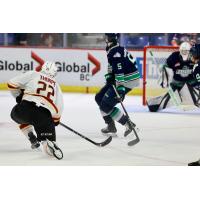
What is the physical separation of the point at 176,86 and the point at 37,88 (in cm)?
111

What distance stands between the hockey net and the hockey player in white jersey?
697 mm

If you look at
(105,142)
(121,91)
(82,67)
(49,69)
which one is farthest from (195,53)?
(49,69)

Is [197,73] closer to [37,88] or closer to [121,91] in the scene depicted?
[121,91]

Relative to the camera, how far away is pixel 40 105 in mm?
4898

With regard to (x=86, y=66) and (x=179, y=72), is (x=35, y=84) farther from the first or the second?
(x=179, y=72)

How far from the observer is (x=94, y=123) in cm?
506

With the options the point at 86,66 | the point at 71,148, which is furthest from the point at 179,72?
the point at 71,148

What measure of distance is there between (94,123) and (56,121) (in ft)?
0.80

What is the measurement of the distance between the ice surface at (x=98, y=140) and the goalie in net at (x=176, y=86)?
1.13 ft

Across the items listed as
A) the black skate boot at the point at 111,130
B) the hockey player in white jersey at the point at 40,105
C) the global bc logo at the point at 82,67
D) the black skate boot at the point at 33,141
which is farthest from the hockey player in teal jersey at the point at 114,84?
the black skate boot at the point at 33,141

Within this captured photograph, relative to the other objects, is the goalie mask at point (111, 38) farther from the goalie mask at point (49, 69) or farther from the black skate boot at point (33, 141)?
the black skate boot at point (33, 141)

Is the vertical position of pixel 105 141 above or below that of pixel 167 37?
below

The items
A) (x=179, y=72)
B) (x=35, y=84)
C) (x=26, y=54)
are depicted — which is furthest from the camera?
(x=179, y=72)

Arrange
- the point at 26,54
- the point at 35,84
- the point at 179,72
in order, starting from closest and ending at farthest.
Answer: the point at 35,84, the point at 26,54, the point at 179,72
